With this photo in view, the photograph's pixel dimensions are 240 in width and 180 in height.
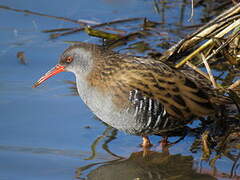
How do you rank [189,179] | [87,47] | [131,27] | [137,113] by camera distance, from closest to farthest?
[189,179] → [137,113] → [87,47] → [131,27]

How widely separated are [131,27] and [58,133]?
2.31 m

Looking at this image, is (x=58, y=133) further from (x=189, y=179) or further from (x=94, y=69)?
(x=189, y=179)

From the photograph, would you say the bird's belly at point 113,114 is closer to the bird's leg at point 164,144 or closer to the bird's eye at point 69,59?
the bird's leg at point 164,144

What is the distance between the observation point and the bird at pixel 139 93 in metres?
4.54

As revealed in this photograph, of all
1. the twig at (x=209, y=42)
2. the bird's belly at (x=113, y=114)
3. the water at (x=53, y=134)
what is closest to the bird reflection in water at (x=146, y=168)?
the water at (x=53, y=134)

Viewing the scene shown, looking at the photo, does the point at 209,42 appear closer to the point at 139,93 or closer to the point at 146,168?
the point at 139,93

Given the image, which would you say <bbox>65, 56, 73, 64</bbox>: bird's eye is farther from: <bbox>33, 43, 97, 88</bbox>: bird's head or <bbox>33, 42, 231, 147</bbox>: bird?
<bbox>33, 42, 231, 147</bbox>: bird

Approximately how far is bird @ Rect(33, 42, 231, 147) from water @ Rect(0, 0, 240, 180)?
26cm

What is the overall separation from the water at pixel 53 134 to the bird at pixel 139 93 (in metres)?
0.26

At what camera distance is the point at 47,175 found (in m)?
4.27

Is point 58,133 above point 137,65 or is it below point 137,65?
below

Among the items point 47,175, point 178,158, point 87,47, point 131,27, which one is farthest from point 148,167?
point 131,27

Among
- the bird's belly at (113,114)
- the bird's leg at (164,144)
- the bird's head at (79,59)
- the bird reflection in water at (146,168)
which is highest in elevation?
the bird's head at (79,59)

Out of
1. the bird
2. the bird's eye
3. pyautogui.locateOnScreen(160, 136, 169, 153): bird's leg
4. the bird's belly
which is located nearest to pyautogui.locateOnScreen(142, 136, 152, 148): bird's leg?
the bird
